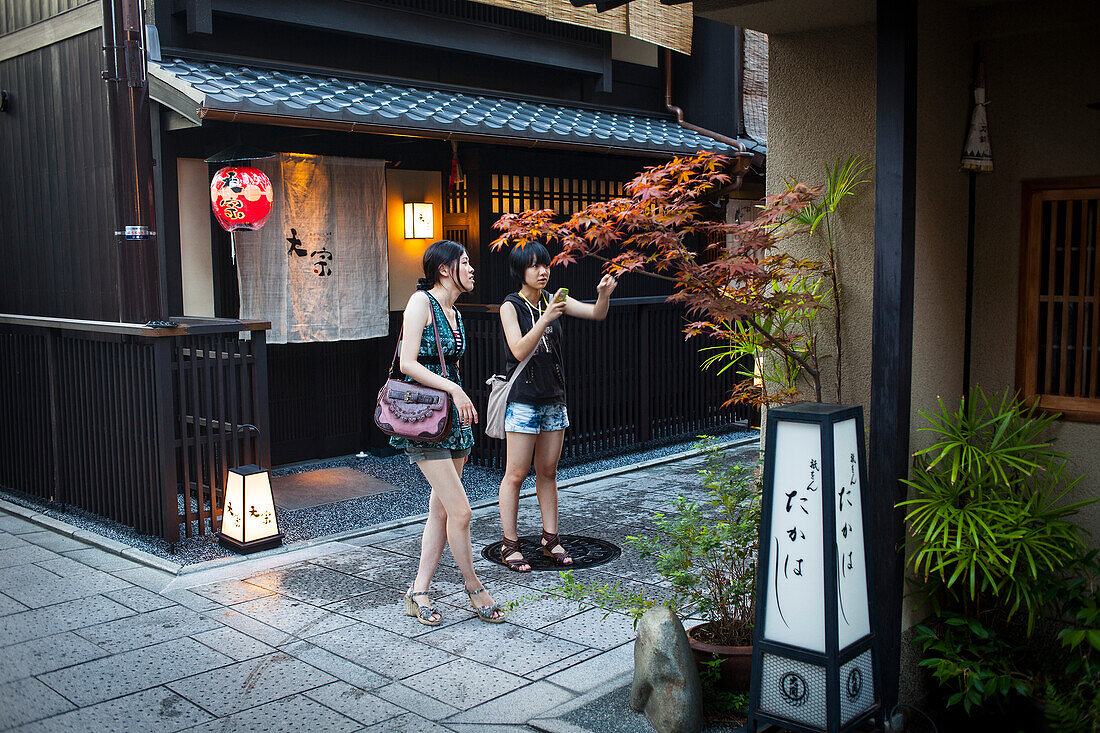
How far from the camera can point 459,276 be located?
6289 millimetres

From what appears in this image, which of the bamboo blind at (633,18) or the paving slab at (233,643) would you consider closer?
the paving slab at (233,643)

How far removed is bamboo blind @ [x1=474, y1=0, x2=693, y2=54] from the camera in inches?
475

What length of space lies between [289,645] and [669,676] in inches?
102

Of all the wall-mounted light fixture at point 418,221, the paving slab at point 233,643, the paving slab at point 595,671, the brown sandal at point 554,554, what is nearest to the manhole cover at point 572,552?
→ the brown sandal at point 554,554

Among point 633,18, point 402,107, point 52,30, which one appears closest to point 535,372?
point 402,107

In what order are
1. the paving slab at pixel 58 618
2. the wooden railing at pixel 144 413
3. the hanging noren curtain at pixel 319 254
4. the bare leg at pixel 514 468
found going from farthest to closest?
the hanging noren curtain at pixel 319 254 < the wooden railing at pixel 144 413 < the bare leg at pixel 514 468 < the paving slab at pixel 58 618

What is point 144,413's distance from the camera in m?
8.21

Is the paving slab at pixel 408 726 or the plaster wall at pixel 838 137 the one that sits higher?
the plaster wall at pixel 838 137

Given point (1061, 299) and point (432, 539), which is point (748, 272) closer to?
point (1061, 299)

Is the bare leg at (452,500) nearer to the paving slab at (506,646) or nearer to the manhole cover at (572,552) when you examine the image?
the paving slab at (506,646)

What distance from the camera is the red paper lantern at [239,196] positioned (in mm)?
9117

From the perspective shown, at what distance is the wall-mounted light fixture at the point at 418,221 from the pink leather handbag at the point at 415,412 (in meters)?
6.17

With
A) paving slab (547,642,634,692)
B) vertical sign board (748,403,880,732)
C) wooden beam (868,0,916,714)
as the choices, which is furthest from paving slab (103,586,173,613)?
wooden beam (868,0,916,714)

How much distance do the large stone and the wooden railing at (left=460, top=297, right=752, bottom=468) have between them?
6207 millimetres
